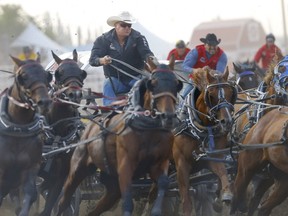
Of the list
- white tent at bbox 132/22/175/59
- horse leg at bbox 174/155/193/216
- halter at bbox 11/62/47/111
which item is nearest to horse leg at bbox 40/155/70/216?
horse leg at bbox 174/155/193/216

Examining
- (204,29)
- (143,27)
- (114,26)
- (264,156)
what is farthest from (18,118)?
(204,29)

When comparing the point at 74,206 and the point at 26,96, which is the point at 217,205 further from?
the point at 26,96

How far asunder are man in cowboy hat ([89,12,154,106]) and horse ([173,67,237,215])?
705mm

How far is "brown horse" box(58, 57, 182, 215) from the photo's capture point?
28.5 ft

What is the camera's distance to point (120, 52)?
10.2 meters

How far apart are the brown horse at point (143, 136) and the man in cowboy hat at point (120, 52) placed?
26.8 inches

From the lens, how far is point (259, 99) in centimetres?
1058

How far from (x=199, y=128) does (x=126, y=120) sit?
4.82ft

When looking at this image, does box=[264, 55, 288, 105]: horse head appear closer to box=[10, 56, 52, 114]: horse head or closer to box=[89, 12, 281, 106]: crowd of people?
box=[89, 12, 281, 106]: crowd of people

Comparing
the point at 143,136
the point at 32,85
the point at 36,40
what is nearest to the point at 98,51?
the point at 32,85

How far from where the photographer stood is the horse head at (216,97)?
9.77m

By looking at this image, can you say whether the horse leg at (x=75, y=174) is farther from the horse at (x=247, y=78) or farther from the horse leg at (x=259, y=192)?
the horse at (x=247, y=78)

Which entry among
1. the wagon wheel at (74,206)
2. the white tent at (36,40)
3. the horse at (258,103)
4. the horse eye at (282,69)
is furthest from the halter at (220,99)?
the white tent at (36,40)

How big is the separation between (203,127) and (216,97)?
524 millimetres
